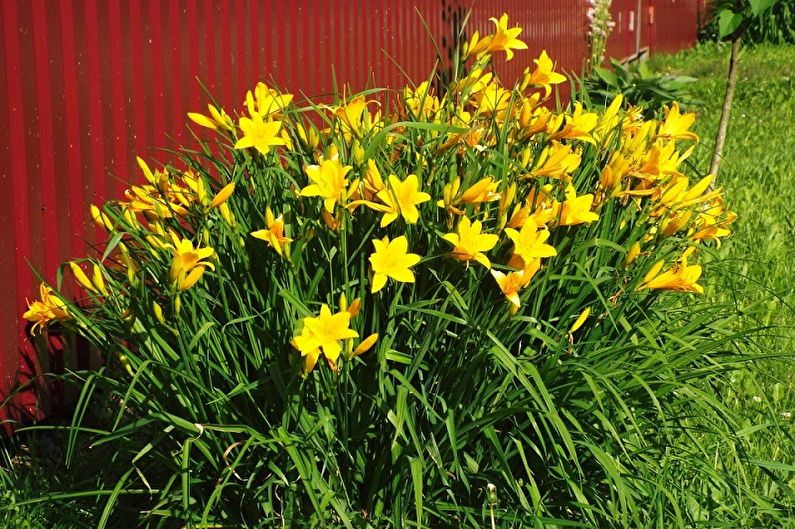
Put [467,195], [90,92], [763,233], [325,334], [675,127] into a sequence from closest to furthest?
[325,334]
[467,195]
[675,127]
[90,92]
[763,233]

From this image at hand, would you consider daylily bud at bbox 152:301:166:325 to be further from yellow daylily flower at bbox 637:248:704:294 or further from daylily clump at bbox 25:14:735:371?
yellow daylily flower at bbox 637:248:704:294

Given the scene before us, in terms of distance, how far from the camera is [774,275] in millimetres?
4852

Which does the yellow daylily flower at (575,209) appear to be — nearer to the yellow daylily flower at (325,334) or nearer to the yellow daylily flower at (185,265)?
the yellow daylily flower at (325,334)

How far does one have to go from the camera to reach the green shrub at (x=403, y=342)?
233 cm

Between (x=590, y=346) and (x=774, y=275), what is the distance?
8.22 ft

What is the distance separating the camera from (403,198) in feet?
7.78

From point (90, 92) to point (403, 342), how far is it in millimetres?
1689

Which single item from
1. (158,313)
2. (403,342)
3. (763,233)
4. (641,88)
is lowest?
(763,233)

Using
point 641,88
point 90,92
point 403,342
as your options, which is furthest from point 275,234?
point 641,88

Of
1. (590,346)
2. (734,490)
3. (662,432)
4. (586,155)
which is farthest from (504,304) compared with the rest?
(734,490)

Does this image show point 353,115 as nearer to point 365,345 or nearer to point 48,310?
point 365,345

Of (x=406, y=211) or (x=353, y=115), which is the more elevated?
(x=353, y=115)

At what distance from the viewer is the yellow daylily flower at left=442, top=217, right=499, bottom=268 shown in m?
2.31

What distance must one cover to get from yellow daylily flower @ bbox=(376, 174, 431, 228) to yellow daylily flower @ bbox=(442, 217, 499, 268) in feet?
0.30
